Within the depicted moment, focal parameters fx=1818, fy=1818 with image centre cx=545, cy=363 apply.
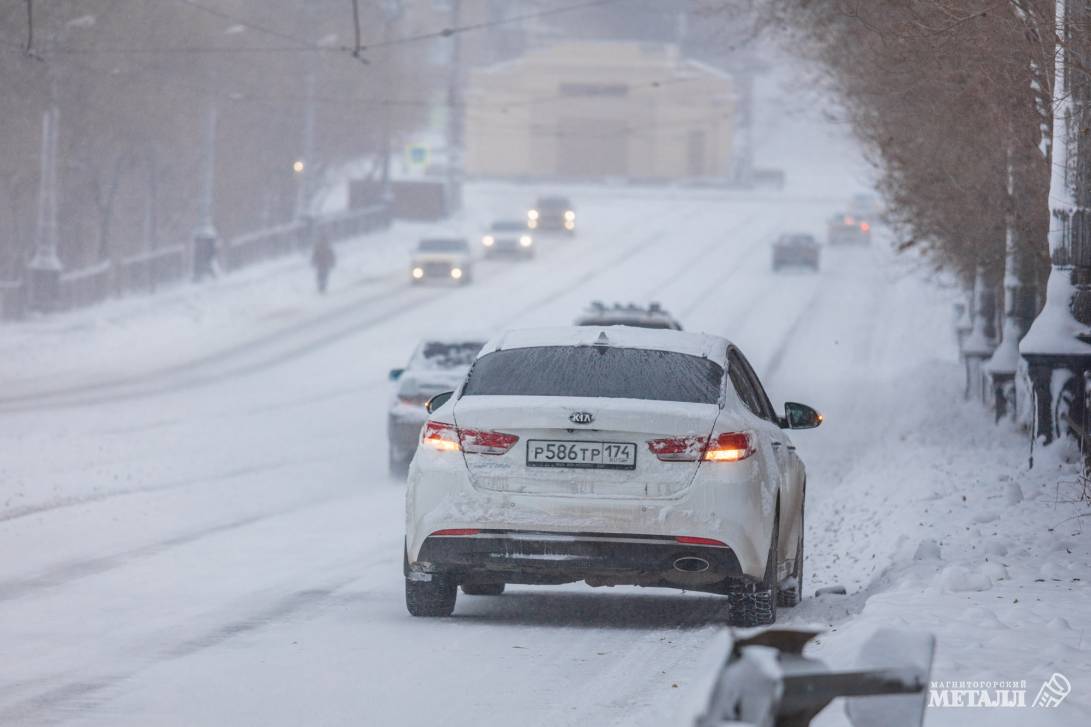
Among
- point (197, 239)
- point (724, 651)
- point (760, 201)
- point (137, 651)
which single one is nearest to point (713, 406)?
point (137, 651)

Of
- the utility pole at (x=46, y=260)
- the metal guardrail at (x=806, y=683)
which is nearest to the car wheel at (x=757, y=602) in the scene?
the metal guardrail at (x=806, y=683)

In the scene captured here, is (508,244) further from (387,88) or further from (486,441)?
(486,441)

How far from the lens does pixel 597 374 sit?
363 inches

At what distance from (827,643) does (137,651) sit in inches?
120

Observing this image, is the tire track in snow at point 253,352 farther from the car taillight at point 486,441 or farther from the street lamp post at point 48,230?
the car taillight at point 486,441

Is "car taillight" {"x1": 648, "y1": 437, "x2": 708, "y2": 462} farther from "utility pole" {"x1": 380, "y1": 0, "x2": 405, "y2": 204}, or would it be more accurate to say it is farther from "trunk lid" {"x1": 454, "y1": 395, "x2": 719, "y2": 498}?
"utility pole" {"x1": 380, "y1": 0, "x2": 405, "y2": 204}

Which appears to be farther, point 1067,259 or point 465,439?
point 1067,259

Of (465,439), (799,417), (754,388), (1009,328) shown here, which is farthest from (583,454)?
(1009,328)

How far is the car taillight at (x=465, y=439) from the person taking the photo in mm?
8773

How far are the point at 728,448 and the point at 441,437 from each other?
1.41 meters

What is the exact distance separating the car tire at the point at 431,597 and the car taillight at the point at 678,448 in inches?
52.2

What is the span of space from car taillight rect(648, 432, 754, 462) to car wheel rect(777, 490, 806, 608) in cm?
134

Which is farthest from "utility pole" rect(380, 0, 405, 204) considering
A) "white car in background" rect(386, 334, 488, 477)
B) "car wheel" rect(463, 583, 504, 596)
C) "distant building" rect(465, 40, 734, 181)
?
"car wheel" rect(463, 583, 504, 596)

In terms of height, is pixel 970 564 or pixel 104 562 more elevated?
pixel 970 564
